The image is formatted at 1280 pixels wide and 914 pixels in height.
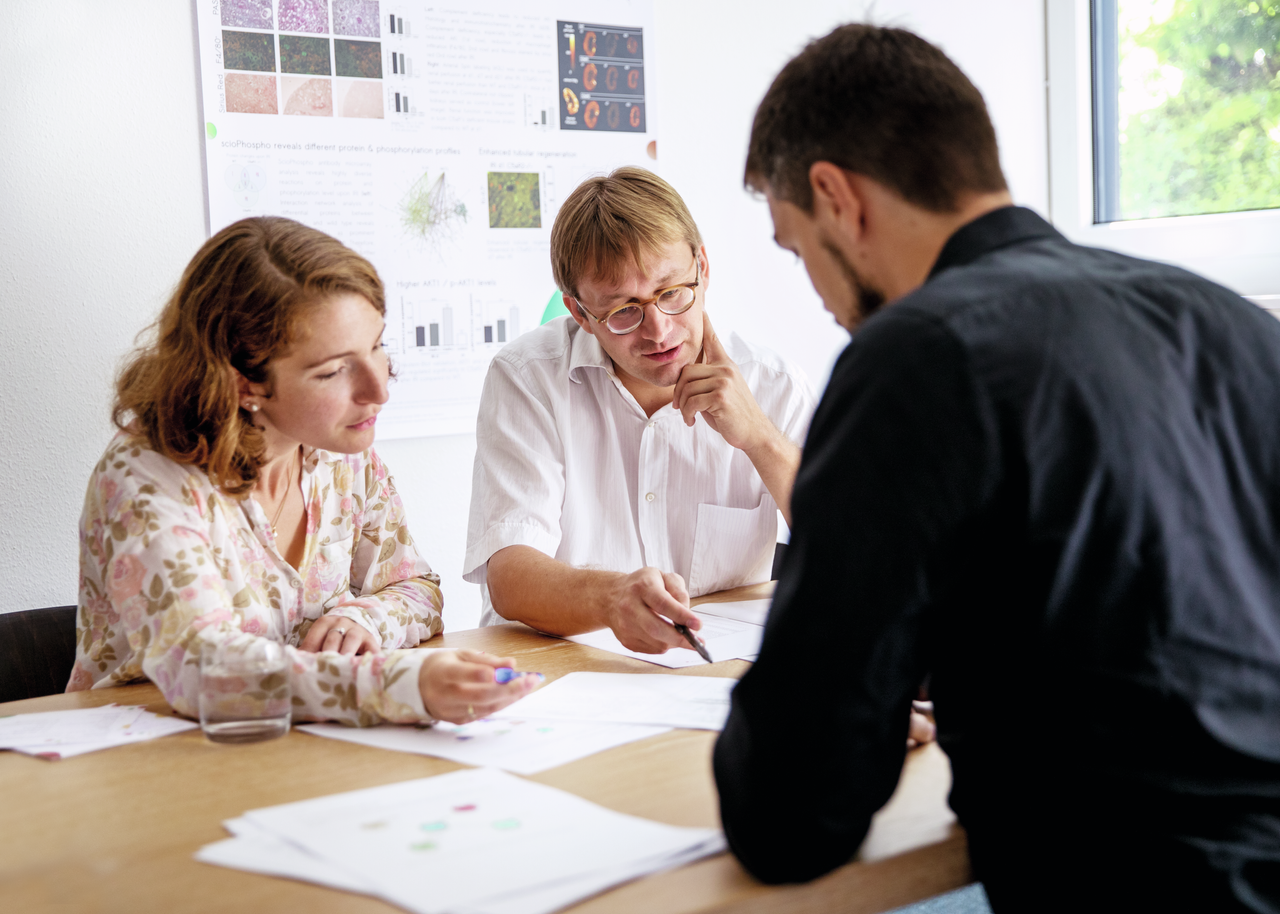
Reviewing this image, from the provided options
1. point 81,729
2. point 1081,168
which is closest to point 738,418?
point 81,729

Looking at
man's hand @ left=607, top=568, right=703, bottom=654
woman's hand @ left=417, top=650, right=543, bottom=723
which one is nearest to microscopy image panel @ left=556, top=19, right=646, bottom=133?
man's hand @ left=607, top=568, right=703, bottom=654

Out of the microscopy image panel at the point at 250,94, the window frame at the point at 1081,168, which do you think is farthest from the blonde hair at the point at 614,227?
the window frame at the point at 1081,168

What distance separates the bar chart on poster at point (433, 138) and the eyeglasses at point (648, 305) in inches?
31.2

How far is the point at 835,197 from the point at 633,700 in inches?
24.3

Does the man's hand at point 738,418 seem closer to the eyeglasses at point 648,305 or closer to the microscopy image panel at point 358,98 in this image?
the eyeglasses at point 648,305

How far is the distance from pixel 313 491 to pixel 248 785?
0.64 meters

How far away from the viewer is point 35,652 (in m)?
1.63

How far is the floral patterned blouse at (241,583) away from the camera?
4.11 feet

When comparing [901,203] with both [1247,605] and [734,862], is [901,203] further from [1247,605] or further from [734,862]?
[734,862]

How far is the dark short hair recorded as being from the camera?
3.09 feet

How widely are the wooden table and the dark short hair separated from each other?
0.52 m

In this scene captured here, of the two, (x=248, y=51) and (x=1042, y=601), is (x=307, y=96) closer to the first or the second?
(x=248, y=51)

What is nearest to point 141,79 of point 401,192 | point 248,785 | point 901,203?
point 401,192

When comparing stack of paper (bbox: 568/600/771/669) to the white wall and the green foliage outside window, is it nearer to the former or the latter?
the white wall
